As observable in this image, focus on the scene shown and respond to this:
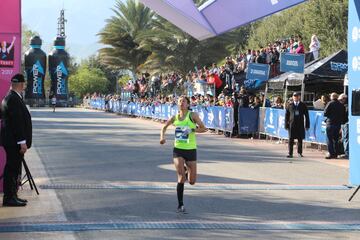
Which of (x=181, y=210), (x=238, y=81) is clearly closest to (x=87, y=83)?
(x=238, y=81)

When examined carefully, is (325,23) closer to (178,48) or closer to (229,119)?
(178,48)

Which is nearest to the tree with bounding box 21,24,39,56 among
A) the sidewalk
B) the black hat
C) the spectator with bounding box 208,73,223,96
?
the spectator with bounding box 208,73,223,96

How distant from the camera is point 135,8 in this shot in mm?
64188

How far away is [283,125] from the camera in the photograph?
2052cm

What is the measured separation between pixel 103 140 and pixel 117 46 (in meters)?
43.7

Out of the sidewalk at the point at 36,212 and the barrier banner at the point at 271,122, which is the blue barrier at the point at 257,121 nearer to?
the barrier banner at the point at 271,122

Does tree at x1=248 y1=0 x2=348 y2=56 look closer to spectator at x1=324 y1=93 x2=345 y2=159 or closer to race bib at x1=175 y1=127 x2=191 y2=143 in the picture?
spectator at x1=324 y1=93 x2=345 y2=159

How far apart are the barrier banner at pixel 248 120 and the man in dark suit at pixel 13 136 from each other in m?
15.0

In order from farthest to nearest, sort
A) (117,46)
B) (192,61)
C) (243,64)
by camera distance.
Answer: (117,46), (192,61), (243,64)

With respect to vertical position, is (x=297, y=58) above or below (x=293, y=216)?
above

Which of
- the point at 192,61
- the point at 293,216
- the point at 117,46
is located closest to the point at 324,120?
the point at 293,216

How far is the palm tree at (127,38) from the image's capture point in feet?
209

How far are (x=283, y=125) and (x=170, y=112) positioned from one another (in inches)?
567

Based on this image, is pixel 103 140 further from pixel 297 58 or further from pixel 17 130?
pixel 17 130
